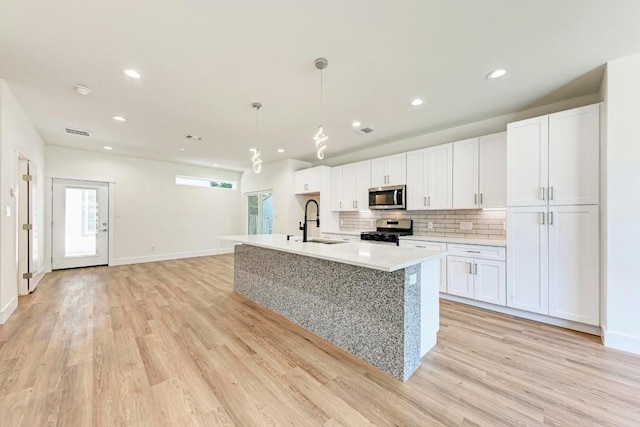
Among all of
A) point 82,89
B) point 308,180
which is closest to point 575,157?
point 308,180

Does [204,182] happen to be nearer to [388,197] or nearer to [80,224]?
[80,224]

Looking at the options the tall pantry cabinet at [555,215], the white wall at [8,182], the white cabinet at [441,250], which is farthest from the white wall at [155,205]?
the tall pantry cabinet at [555,215]

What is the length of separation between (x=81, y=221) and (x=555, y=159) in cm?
871

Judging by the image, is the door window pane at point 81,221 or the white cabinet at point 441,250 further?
the door window pane at point 81,221

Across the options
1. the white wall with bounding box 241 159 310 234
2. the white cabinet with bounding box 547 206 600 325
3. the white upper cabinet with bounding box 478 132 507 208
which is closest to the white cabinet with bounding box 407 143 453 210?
the white upper cabinet with bounding box 478 132 507 208

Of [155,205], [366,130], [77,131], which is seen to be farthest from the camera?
[155,205]

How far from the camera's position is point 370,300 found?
2135 millimetres

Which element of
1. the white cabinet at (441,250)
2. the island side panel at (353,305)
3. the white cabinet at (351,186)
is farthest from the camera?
the white cabinet at (351,186)

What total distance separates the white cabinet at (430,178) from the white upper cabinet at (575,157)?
4.11 ft

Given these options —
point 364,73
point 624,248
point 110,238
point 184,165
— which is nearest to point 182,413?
point 364,73

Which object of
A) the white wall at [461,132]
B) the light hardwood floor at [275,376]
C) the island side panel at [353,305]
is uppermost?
the white wall at [461,132]

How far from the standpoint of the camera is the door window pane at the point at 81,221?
571cm

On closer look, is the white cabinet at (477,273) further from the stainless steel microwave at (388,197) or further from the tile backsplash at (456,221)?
the stainless steel microwave at (388,197)

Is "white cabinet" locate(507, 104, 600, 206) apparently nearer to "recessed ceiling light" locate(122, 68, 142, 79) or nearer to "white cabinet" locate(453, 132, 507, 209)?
"white cabinet" locate(453, 132, 507, 209)
